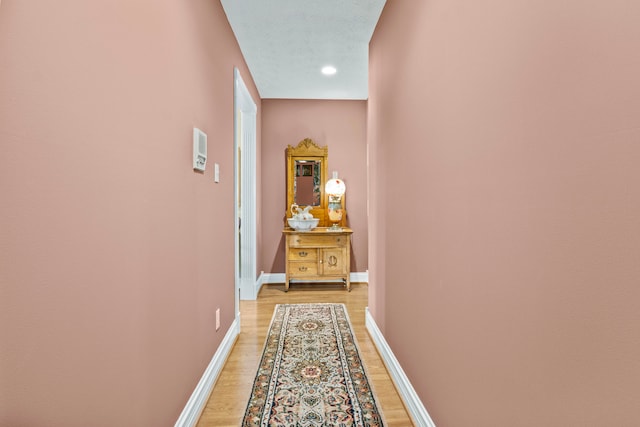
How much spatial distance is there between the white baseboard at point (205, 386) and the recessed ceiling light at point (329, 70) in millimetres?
2664

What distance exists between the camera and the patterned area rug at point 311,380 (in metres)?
1.86

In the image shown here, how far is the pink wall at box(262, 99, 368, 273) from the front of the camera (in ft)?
16.2

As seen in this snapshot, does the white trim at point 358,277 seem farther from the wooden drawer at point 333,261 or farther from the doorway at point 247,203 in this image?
the doorway at point 247,203

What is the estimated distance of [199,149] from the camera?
2.03 metres

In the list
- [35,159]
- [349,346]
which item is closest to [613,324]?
[35,159]

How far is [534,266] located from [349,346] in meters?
2.10

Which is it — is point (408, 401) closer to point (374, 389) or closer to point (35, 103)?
point (374, 389)

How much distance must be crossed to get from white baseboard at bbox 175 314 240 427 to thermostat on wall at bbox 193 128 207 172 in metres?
1.19

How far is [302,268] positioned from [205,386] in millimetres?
2566

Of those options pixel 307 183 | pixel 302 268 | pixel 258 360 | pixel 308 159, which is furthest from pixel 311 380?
pixel 308 159

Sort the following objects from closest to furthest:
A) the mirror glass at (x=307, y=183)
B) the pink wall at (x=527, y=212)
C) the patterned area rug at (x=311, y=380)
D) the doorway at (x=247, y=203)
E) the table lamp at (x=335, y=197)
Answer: the pink wall at (x=527, y=212) → the patterned area rug at (x=311, y=380) → the doorway at (x=247, y=203) → the table lamp at (x=335, y=197) → the mirror glass at (x=307, y=183)

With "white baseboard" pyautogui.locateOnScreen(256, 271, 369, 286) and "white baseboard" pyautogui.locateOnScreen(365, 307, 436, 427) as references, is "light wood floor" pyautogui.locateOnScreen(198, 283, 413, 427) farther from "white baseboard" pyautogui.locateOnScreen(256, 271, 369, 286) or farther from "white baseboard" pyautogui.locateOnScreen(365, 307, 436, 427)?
"white baseboard" pyautogui.locateOnScreen(256, 271, 369, 286)

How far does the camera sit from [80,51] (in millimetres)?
945

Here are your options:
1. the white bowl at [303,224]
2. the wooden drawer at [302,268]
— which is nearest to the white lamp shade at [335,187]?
the white bowl at [303,224]
